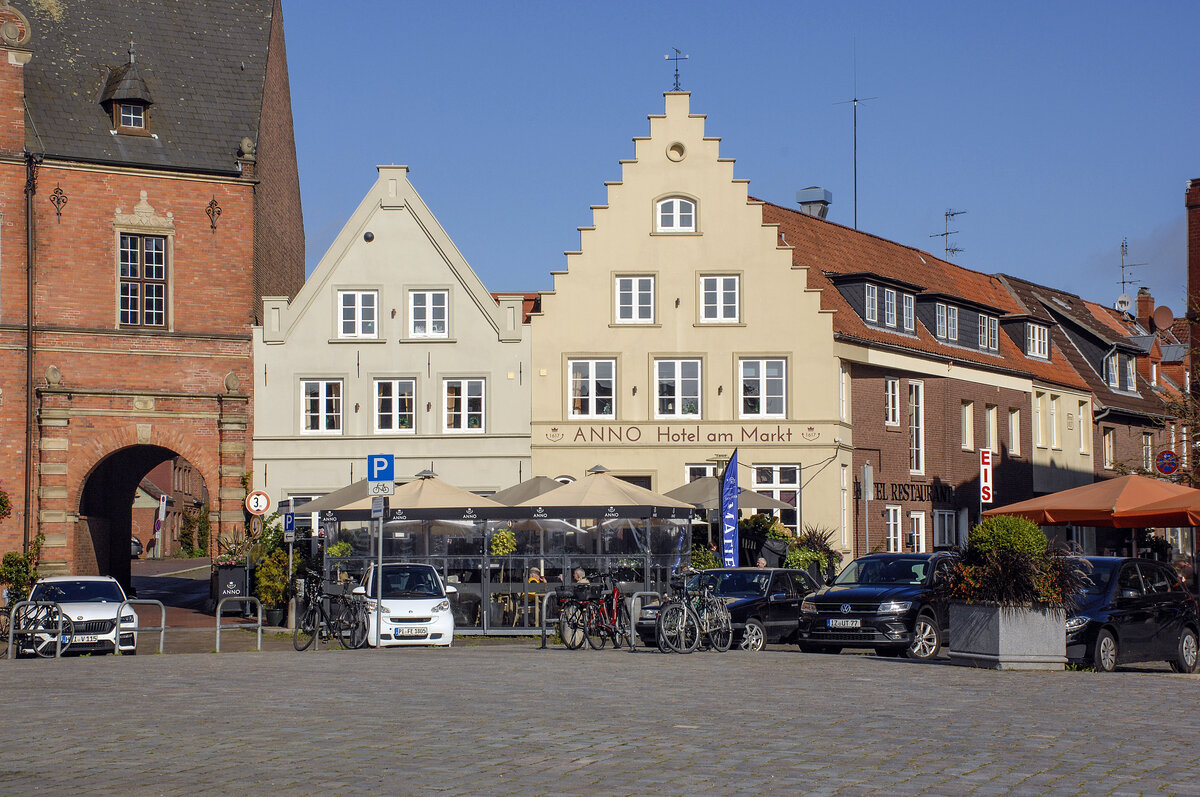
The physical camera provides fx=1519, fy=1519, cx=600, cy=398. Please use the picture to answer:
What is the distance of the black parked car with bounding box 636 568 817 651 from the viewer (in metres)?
24.5

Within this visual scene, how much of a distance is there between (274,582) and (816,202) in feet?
87.4

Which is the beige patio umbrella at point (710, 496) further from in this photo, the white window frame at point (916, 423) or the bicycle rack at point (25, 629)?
the bicycle rack at point (25, 629)

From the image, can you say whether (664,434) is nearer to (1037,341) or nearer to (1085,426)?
(1037,341)

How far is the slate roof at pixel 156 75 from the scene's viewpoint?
4031cm

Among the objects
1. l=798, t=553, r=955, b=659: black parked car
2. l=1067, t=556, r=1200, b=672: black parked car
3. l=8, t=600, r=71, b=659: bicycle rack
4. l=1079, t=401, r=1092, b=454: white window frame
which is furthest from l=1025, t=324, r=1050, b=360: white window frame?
l=8, t=600, r=71, b=659: bicycle rack

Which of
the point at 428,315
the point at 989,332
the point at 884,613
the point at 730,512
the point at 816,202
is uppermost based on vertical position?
the point at 816,202

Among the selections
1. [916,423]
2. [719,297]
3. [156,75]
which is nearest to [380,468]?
[719,297]

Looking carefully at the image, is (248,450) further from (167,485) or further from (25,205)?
(167,485)

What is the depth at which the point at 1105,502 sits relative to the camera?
76.5 ft

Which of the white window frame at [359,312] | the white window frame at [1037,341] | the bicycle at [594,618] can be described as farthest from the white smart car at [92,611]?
the white window frame at [1037,341]

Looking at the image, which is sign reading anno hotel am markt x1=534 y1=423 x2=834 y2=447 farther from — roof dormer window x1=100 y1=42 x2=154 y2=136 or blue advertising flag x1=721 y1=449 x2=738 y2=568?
roof dormer window x1=100 y1=42 x2=154 y2=136

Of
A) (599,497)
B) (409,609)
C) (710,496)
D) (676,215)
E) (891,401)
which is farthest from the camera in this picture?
(891,401)

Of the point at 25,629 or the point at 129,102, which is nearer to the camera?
the point at 25,629

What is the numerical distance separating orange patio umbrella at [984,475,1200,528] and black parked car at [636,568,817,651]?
12.2 ft
